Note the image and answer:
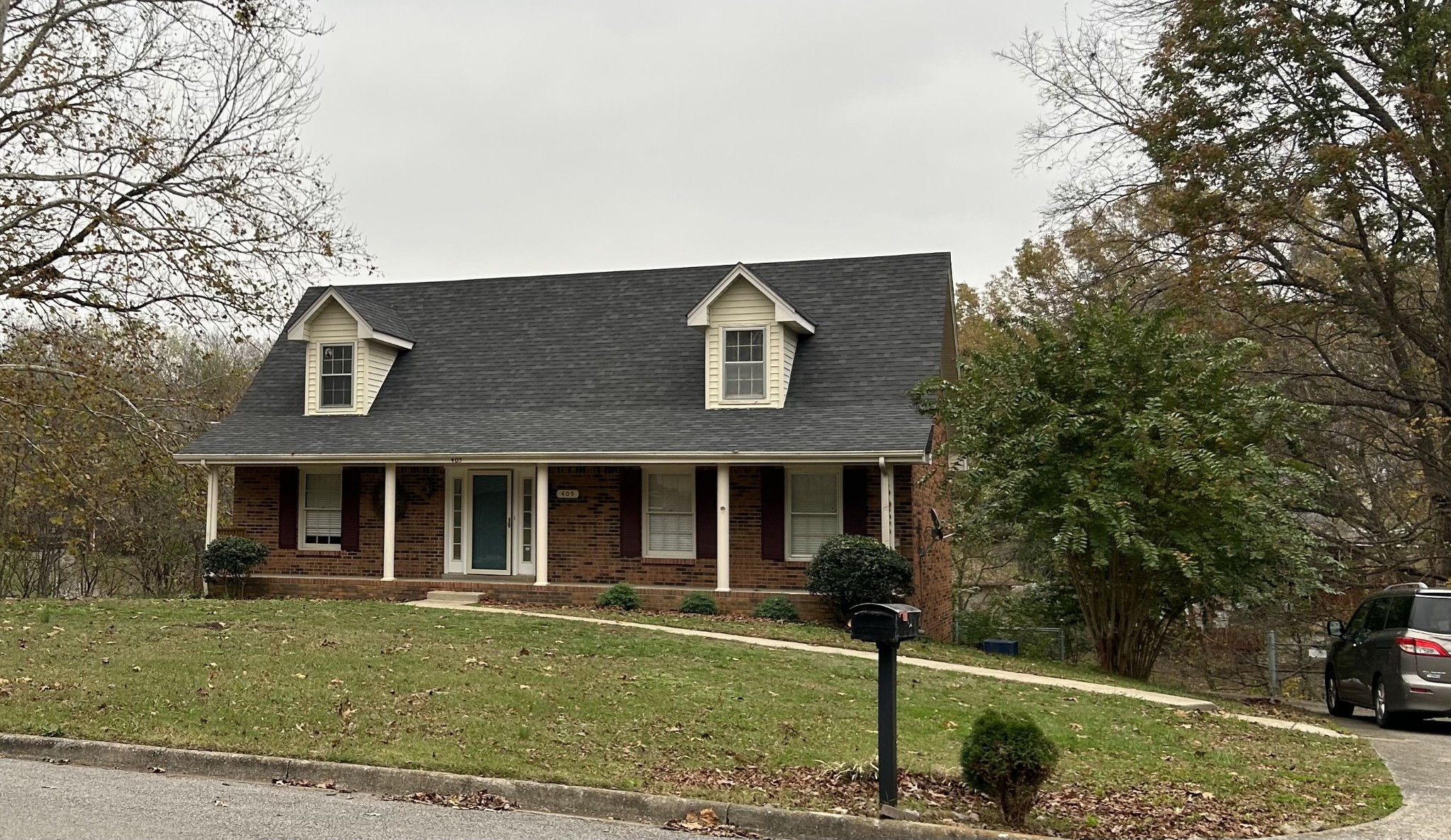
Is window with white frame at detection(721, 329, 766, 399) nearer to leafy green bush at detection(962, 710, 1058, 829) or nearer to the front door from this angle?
the front door

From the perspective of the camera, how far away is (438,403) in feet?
76.2

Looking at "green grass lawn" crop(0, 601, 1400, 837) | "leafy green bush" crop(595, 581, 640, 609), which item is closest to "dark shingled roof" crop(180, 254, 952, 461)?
"leafy green bush" crop(595, 581, 640, 609)

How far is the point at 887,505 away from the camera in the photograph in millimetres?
18828

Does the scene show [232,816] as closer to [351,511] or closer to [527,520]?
[527,520]

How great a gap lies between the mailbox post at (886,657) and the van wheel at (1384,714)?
9277 mm

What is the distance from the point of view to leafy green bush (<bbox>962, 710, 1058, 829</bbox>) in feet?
23.0

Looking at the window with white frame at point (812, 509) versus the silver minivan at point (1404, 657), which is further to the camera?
the window with white frame at point (812, 509)

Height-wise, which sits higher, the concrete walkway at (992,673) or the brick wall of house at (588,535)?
the brick wall of house at (588,535)

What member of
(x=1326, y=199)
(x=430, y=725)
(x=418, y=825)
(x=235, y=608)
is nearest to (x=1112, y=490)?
(x=1326, y=199)

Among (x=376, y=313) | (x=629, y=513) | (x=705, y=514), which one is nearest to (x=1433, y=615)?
(x=705, y=514)

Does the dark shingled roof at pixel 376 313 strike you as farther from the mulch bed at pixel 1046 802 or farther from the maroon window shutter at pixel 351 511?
the mulch bed at pixel 1046 802

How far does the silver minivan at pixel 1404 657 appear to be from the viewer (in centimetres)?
1332

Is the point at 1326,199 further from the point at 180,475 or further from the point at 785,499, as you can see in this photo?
the point at 180,475

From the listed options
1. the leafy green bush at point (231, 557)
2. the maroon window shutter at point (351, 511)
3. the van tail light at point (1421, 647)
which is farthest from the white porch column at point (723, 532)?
the van tail light at point (1421, 647)
